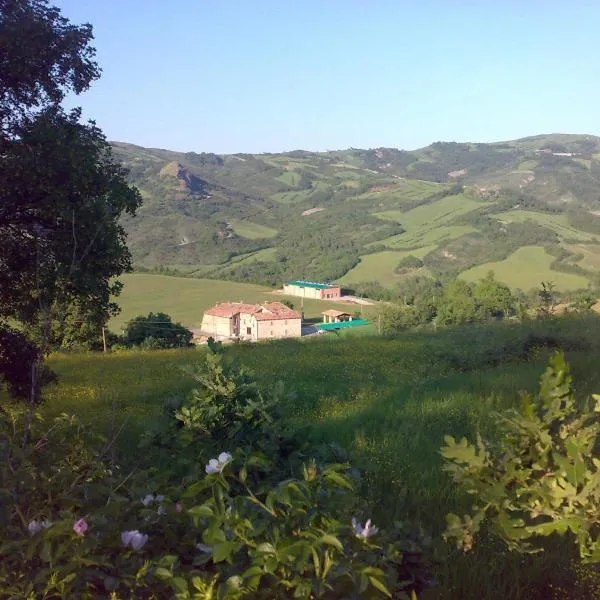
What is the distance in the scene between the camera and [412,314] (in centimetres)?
4641

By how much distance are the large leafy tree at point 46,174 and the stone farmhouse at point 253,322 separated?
158ft

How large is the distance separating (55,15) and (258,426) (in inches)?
279

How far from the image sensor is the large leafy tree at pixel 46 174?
25.0 feet

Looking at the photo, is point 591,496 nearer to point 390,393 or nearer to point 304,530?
point 304,530


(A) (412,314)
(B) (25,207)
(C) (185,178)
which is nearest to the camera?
(B) (25,207)

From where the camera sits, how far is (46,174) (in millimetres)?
7648

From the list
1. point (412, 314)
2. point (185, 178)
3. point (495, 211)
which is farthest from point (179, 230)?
point (412, 314)

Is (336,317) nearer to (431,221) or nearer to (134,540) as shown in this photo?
(134,540)

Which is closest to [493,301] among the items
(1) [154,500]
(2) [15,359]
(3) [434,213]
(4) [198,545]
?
(2) [15,359]

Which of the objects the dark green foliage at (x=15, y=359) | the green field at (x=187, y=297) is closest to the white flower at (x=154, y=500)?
the dark green foliage at (x=15, y=359)

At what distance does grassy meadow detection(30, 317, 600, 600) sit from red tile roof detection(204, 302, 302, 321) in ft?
128

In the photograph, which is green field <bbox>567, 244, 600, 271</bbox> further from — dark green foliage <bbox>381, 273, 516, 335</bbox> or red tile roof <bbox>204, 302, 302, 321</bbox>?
red tile roof <bbox>204, 302, 302, 321</bbox>

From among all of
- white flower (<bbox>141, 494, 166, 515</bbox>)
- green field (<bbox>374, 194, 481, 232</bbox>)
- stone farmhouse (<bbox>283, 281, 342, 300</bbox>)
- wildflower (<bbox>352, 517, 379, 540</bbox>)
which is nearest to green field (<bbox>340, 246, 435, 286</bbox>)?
stone farmhouse (<bbox>283, 281, 342, 300</bbox>)

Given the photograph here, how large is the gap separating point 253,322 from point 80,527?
55.8 m
